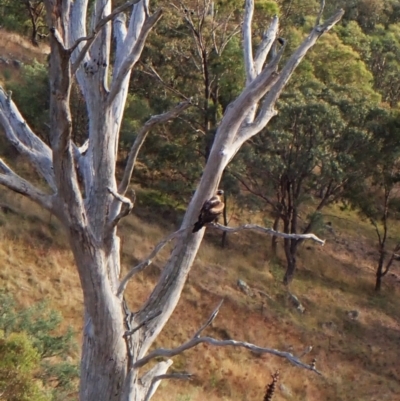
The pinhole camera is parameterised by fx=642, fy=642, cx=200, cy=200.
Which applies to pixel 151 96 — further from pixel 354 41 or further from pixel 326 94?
pixel 354 41


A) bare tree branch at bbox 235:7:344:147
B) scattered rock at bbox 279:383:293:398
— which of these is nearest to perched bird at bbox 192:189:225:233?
bare tree branch at bbox 235:7:344:147

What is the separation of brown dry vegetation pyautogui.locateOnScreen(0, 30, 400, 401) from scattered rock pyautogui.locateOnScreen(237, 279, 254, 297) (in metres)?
0.17

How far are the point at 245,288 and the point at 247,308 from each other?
769 mm

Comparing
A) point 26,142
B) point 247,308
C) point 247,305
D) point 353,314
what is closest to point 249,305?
point 247,305

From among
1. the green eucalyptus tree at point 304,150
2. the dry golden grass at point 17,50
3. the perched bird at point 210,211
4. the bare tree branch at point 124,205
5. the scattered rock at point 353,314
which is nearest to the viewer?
Result: the bare tree branch at point 124,205

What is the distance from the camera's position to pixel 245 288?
15633 mm

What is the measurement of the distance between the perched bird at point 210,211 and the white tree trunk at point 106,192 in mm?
46

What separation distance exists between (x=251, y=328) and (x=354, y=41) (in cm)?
1611

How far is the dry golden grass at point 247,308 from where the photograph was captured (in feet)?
40.8

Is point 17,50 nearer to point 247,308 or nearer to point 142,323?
point 247,308

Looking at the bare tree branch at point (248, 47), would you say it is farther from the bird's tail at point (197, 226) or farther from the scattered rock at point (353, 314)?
the scattered rock at point (353, 314)

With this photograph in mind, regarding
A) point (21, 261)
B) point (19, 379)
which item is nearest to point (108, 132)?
point (19, 379)

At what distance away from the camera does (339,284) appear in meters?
18.0

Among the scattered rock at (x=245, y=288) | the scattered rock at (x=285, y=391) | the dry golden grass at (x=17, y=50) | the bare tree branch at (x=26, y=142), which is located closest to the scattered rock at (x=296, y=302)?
the scattered rock at (x=245, y=288)
